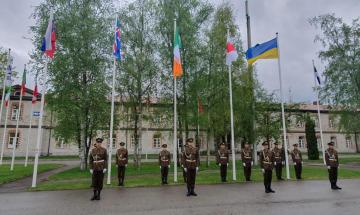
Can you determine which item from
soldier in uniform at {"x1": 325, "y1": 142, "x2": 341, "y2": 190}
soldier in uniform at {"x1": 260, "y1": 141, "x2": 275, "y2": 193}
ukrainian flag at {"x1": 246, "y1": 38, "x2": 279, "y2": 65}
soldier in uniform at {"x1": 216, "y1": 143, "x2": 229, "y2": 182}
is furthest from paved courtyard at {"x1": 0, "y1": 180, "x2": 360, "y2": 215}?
ukrainian flag at {"x1": 246, "y1": 38, "x2": 279, "y2": 65}

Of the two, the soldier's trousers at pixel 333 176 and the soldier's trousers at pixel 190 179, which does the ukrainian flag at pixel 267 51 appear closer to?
the soldier's trousers at pixel 333 176

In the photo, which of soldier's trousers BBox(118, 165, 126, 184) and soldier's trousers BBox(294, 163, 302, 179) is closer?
soldier's trousers BBox(118, 165, 126, 184)

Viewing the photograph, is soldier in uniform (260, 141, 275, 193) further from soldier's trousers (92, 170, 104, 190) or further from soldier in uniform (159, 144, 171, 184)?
soldier's trousers (92, 170, 104, 190)

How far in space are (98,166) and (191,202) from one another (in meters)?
3.84

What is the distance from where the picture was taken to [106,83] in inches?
931

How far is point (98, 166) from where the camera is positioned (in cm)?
1131

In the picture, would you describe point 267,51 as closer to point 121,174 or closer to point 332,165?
point 332,165

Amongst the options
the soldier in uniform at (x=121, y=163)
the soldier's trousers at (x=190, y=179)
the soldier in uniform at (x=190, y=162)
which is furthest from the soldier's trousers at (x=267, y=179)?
the soldier in uniform at (x=121, y=163)

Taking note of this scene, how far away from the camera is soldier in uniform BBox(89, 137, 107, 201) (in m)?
11.1

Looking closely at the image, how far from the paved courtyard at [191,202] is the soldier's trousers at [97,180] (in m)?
0.51

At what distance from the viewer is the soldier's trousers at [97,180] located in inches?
433

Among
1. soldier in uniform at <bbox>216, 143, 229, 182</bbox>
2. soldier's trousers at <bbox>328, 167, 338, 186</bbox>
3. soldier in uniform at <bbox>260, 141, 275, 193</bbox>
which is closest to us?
soldier in uniform at <bbox>260, 141, 275, 193</bbox>

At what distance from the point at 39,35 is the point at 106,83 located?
6450 millimetres

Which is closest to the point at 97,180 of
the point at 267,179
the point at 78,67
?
the point at 267,179
